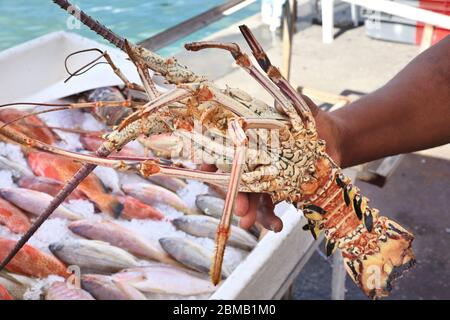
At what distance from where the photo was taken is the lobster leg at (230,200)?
102cm

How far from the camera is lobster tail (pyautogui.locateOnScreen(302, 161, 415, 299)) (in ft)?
5.58

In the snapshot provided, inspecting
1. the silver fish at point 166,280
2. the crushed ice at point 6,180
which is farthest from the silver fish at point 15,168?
the silver fish at point 166,280

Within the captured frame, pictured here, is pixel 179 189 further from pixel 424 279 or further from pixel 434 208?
pixel 434 208

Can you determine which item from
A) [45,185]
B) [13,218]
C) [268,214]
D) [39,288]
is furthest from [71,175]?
[268,214]

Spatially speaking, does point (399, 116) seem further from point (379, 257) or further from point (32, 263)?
point (32, 263)

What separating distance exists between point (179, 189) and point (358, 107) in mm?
1071

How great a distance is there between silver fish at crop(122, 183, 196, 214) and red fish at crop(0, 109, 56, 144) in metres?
0.52

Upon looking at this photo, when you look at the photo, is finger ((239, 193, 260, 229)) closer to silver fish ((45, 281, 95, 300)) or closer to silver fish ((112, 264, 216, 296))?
silver fish ((112, 264, 216, 296))

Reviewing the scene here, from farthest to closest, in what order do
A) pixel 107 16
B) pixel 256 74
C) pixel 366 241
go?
pixel 107 16 < pixel 366 241 < pixel 256 74

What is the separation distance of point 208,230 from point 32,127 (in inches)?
43.4

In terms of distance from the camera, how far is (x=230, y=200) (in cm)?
106

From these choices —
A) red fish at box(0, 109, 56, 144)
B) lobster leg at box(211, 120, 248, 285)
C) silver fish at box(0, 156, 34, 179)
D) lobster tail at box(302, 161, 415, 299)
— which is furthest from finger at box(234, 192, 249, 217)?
red fish at box(0, 109, 56, 144)
